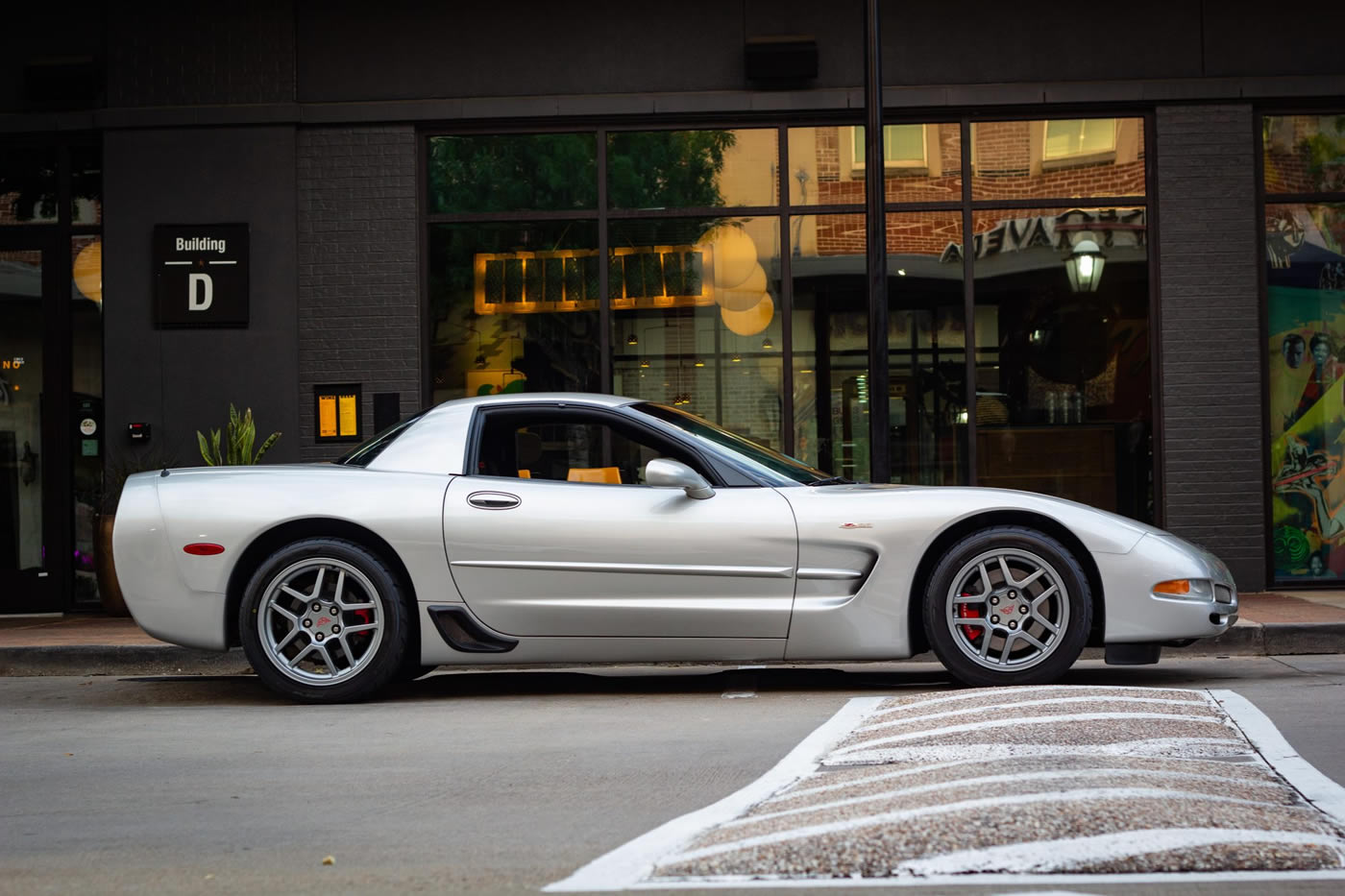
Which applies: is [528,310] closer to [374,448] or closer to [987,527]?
[374,448]

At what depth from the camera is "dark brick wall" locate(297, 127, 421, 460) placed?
37.8 ft

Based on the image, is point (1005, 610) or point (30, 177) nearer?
point (1005, 610)

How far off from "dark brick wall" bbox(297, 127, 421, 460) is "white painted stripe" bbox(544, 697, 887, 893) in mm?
6876

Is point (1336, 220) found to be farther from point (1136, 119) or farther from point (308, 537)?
point (308, 537)

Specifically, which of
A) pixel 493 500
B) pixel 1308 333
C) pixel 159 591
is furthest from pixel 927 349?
pixel 159 591

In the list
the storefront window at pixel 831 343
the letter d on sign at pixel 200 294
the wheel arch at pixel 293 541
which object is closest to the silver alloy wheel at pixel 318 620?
the wheel arch at pixel 293 541

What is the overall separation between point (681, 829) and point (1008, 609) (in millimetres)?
2709

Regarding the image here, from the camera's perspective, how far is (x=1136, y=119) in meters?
11.5

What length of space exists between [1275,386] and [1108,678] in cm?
551

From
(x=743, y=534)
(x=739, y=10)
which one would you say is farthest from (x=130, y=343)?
(x=743, y=534)

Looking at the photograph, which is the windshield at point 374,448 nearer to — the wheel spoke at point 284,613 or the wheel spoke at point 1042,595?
the wheel spoke at point 284,613

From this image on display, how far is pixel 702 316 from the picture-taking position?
37.7 ft

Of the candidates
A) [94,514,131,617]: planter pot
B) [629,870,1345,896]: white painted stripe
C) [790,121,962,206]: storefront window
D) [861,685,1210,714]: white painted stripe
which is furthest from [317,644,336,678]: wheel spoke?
[790,121,962,206]: storefront window

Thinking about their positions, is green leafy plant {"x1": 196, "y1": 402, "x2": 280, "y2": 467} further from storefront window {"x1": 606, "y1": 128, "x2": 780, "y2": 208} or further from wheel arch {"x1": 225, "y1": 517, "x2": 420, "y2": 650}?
wheel arch {"x1": 225, "y1": 517, "x2": 420, "y2": 650}
